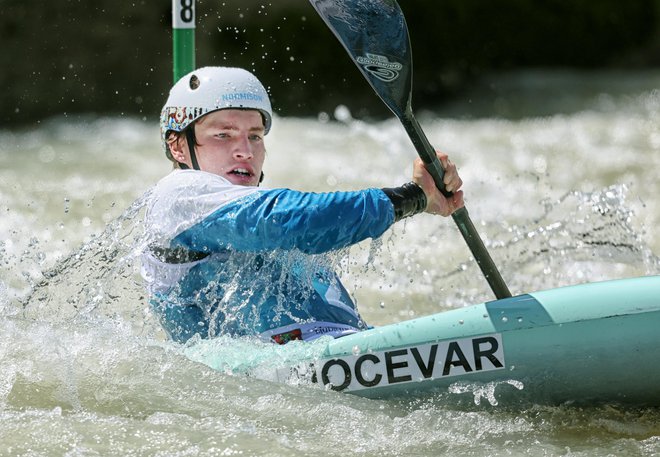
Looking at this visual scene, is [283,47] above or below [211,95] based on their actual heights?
above

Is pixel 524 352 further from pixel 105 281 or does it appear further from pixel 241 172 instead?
pixel 105 281

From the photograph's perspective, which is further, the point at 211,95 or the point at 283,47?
the point at 283,47

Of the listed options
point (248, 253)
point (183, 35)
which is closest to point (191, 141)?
point (248, 253)

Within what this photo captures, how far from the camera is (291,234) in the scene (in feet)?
10.8

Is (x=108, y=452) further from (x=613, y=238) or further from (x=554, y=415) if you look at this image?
(x=613, y=238)

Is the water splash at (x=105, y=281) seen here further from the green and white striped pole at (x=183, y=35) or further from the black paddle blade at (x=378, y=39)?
the green and white striped pole at (x=183, y=35)

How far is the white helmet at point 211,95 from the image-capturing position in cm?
365

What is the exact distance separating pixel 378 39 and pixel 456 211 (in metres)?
0.66

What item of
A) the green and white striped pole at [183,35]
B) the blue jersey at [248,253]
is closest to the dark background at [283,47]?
the green and white striped pole at [183,35]

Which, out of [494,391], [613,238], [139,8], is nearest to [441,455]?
[494,391]

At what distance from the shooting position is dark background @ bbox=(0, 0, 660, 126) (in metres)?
11.1

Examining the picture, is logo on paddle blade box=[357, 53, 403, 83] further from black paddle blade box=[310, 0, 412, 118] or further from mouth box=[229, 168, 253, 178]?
mouth box=[229, 168, 253, 178]

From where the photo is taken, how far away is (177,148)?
148 inches

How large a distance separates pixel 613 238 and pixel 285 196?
10.2ft
